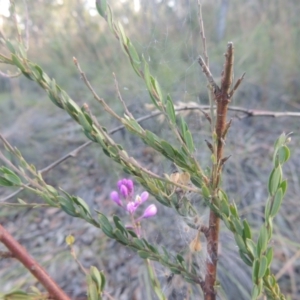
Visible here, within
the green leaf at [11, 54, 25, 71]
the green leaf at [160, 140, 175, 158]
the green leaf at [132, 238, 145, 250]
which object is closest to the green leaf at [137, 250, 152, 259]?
the green leaf at [132, 238, 145, 250]

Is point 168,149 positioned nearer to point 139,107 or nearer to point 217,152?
point 217,152

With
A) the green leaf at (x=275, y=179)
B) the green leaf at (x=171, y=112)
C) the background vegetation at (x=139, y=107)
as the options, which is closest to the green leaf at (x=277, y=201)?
the green leaf at (x=275, y=179)

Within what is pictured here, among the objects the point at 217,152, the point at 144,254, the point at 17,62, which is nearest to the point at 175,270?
the point at 144,254

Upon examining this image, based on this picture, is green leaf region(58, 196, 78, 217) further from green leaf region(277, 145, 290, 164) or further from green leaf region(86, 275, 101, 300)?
green leaf region(277, 145, 290, 164)

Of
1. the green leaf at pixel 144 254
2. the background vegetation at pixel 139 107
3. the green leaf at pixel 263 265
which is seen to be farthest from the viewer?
the background vegetation at pixel 139 107

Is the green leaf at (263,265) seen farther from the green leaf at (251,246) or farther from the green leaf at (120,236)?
the green leaf at (120,236)
